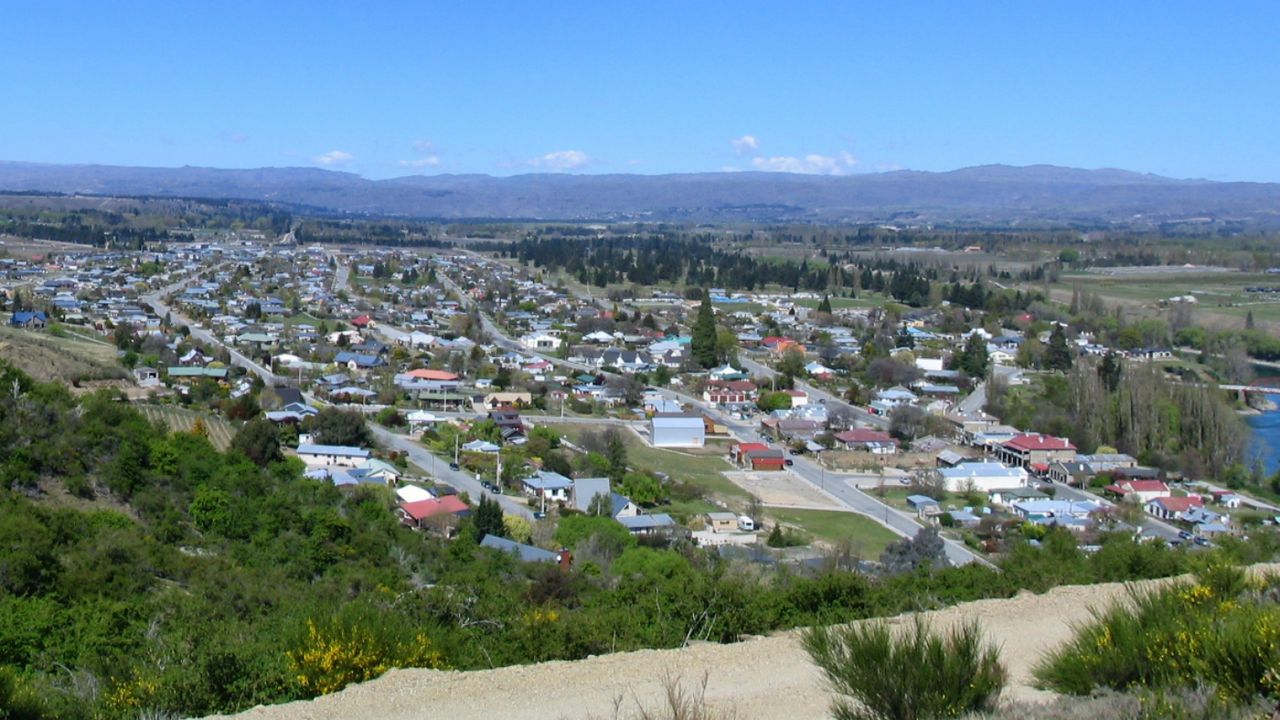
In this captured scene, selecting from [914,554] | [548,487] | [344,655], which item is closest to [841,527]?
[914,554]

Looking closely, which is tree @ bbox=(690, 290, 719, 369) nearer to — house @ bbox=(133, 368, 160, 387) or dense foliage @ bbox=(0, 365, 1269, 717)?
house @ bbox=(133, 368, 160, 387)

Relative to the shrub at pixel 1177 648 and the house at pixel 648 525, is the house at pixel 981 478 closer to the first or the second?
the house at pixel 648 525

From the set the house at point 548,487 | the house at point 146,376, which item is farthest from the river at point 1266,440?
the house at point 146,376

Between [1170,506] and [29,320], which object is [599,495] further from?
[29,320]

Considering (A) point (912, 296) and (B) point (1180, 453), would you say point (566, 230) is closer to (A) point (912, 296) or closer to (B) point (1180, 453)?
(A) point (912, 296)

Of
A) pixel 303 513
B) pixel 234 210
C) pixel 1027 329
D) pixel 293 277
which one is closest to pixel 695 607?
pixel 303 513
